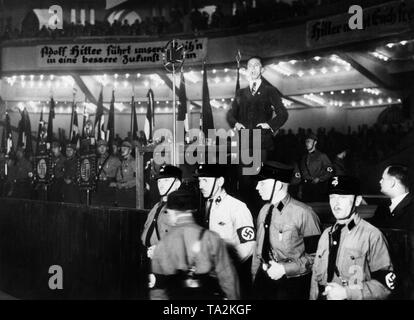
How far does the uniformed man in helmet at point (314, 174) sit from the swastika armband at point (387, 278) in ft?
13.8

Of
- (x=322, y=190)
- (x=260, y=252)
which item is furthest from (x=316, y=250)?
(x=322, y=190)

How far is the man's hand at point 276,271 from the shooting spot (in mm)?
3722

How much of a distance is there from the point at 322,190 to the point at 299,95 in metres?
8.43

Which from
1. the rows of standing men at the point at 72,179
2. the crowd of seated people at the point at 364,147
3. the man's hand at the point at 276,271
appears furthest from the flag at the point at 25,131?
the man's hand at the point at 276,271

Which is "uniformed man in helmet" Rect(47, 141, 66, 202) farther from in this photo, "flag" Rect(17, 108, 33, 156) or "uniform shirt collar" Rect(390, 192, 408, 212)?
"uniform shirt collar" Rect(390, 192, 408, 212)

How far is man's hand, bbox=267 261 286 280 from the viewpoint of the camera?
147 inches

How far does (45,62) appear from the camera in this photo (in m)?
15.6

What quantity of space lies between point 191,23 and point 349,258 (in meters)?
13.0

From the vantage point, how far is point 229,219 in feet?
13.8

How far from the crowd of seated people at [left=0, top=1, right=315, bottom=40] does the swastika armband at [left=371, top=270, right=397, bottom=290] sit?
10.3 metres

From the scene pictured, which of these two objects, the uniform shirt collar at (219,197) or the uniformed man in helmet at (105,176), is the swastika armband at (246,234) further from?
the uniformed man in helmet at (105,176)

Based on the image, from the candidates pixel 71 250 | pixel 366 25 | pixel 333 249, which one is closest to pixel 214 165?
pixel 333 249

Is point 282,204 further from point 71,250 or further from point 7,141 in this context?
point 7,141
